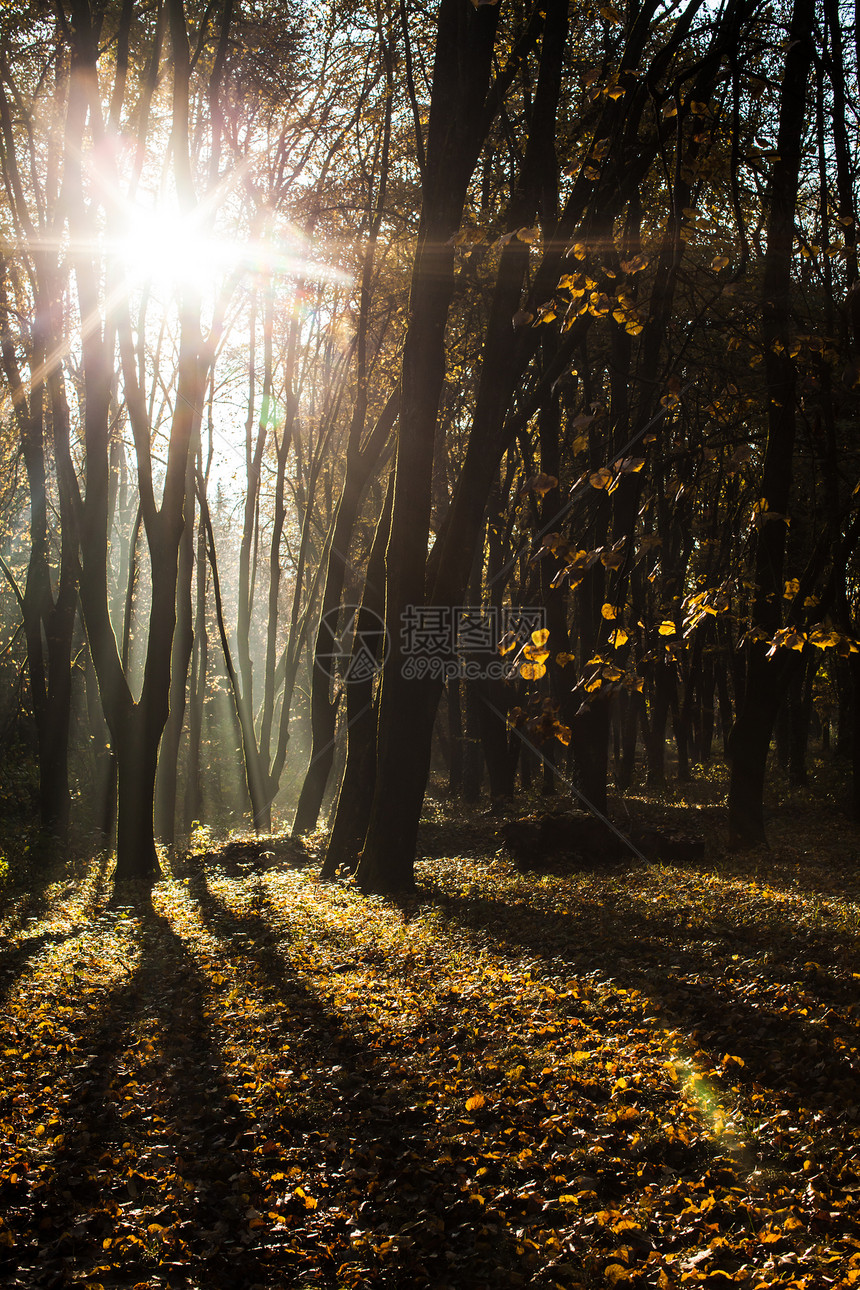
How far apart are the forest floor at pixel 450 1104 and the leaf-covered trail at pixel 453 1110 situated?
1 cm

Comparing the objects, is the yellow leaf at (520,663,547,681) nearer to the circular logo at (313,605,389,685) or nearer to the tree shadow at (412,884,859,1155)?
the tree shadow at (412,884,859,1155)

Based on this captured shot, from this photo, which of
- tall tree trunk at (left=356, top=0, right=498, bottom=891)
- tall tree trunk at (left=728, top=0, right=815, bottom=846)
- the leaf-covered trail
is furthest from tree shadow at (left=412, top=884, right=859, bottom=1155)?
tall tree trunk at (left=728, top=0, right=815, bottom=846)

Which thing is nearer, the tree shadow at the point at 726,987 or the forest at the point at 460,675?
the forest at the point at 460,675

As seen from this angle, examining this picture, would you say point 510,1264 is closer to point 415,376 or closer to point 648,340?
point 648,340

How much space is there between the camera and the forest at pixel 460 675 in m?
3.56

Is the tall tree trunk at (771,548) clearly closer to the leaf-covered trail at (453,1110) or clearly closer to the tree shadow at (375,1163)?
the leaf-covered trail at (453,1110)

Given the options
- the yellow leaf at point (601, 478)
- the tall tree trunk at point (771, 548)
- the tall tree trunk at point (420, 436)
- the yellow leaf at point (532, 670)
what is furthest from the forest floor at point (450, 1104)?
the tall tree trunk at point (771, 548)

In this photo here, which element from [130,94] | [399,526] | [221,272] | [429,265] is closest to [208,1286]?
[399,526]

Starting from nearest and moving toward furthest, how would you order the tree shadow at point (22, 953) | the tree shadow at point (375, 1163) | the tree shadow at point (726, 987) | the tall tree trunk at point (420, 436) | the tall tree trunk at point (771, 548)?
the tree shadow at point (375, 1163) < the tree shadow at point (726, 987) < the tree shadow at point (22, 953) < the tall tree trunk at point (771, 548) < the tall tree trunk at point (420, 436)

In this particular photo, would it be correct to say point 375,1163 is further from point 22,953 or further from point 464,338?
point 464,338

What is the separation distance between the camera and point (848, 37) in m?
5.21

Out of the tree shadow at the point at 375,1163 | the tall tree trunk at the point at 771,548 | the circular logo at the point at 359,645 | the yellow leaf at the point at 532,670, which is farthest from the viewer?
the circular logo at the point at 359,645

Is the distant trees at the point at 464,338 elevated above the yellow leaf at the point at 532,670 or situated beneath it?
elevated above

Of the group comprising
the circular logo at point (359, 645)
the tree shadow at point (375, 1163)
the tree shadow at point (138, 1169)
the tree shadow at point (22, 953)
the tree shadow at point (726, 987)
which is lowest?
the tree shadow at point (22, 953)
